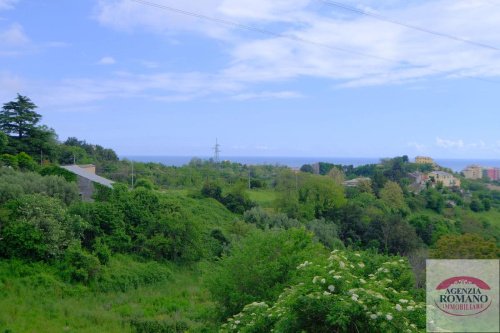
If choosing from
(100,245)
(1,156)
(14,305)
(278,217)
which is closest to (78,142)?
(1,156)

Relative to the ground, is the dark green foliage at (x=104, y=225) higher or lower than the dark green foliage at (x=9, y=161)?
lower

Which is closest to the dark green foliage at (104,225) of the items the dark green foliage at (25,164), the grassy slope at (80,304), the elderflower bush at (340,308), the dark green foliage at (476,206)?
the grassy slope at (80,304)

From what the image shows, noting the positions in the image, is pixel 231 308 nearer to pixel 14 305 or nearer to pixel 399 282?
pixel 399 282

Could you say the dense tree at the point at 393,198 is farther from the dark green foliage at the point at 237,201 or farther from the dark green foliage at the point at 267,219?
the dark green foliage at the point at 267,219

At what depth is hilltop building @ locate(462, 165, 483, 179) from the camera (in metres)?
73.8

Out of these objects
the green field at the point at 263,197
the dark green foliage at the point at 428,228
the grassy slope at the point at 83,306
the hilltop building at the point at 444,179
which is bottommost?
the dark green foliage at the point at 428,228

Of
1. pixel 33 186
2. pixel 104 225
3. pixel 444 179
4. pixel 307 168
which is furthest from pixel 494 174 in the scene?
pixel 33 186

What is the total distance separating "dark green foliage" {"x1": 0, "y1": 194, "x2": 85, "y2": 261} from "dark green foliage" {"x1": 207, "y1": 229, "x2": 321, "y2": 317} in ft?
24.3

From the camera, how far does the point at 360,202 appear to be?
3875cm

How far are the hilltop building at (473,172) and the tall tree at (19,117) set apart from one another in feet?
215

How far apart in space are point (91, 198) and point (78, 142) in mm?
24508

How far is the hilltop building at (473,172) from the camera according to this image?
242ft

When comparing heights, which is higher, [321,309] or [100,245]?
[321,309]

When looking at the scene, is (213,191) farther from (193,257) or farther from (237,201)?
(193,257)
